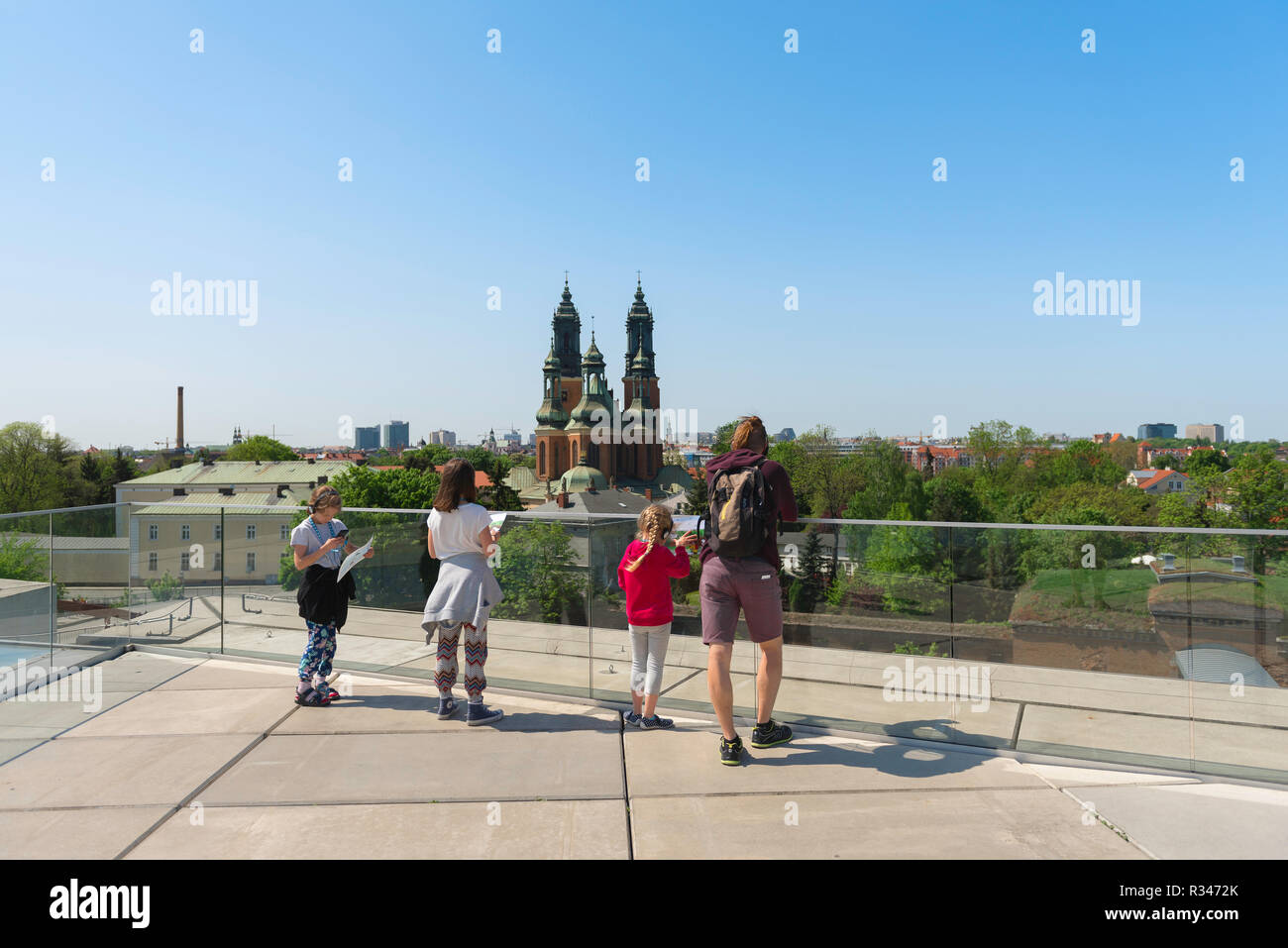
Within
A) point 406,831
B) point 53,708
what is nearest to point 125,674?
point 53,708

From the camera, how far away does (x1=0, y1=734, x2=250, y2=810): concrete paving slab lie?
402 centimetres

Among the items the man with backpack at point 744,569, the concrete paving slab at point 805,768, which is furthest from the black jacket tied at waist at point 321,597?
the man with backpack at point 744,569

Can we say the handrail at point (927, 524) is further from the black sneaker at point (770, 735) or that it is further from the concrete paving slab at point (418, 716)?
the concrete paving slab at point (418, 716)

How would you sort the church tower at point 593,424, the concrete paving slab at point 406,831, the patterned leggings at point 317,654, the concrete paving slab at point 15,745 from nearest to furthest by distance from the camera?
the concrete paving slab at point 406,831 → the concrete paving slab at point 15,745 → the patterned leggings at point 317,654 → the church tower at point 593,424

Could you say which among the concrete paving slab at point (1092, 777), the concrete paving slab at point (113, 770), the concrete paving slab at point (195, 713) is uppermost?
the concrete paving slab at point (113, 770)

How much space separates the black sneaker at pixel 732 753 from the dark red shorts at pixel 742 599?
553 millimetres

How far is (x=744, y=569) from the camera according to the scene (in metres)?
4.70

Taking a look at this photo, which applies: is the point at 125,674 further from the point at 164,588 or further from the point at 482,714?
the point at 482,714

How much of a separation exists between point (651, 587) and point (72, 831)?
3.09 meters

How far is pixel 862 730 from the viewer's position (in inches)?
202

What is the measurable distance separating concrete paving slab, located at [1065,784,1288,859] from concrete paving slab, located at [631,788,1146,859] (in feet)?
0.57

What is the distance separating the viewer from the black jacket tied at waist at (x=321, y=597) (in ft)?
19.1
